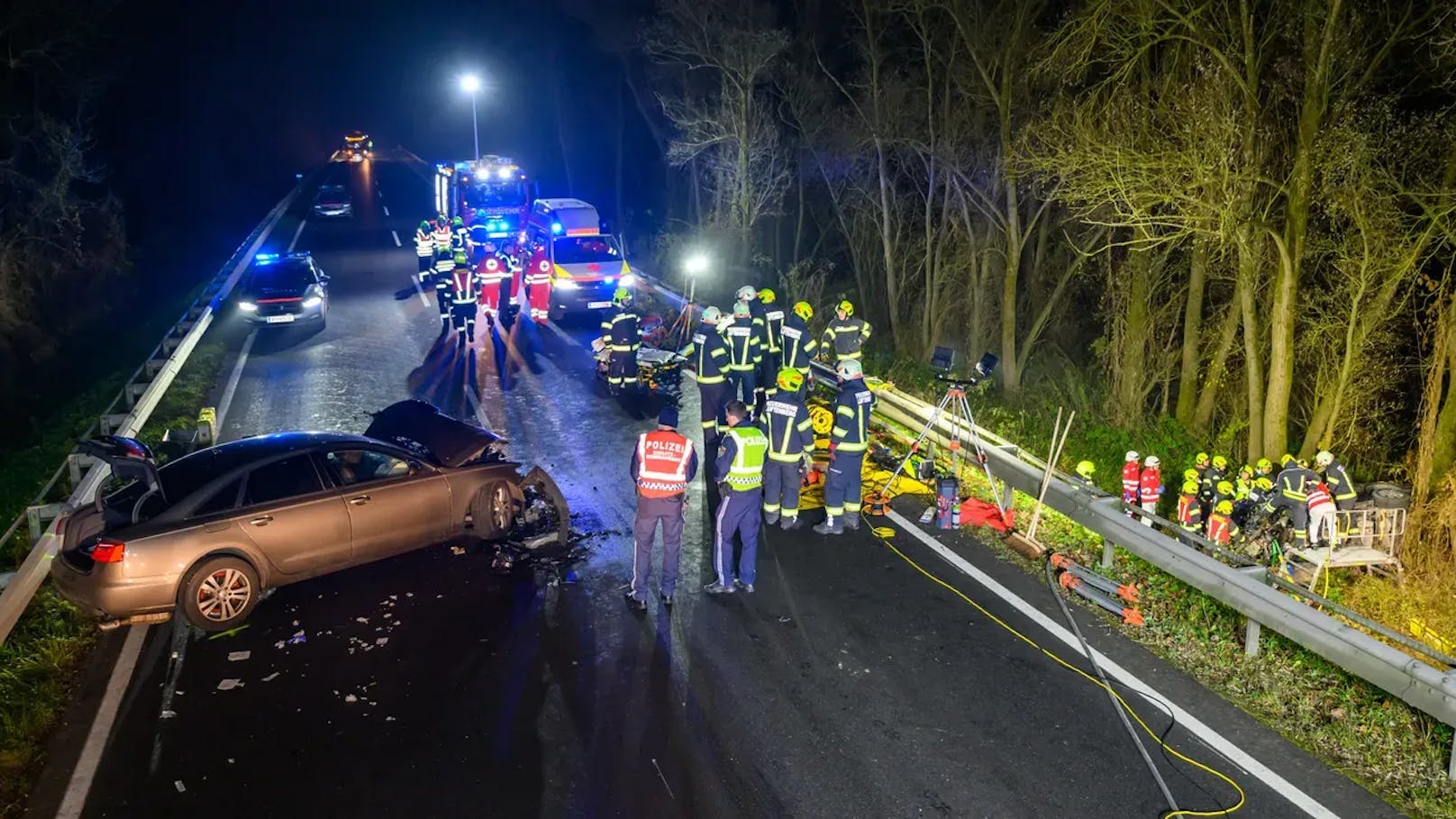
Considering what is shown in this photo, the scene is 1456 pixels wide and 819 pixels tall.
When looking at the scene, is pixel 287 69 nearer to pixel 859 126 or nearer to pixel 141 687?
pixel 859 126

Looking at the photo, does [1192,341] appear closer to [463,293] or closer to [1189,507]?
[1189,507]

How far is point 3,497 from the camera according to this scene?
37.2 feet

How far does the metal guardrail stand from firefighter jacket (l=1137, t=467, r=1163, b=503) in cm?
976

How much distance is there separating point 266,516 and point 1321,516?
912cm

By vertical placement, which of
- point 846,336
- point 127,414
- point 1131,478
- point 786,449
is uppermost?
point 846,336

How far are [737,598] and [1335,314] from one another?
7.14 metres

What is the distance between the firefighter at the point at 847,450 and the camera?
31.4 feet

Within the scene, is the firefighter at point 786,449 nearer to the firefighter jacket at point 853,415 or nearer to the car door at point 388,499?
the firefighter jacket at point 853,415

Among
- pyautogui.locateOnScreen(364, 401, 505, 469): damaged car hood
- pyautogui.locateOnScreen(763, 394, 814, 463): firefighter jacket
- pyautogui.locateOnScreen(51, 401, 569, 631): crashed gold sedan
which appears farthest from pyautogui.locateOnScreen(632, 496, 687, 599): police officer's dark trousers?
pyautogui.locateOnScreen(364, 401, 505, 469): damaged car hood

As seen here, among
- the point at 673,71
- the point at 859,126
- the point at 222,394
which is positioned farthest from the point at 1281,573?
the point at 673,71

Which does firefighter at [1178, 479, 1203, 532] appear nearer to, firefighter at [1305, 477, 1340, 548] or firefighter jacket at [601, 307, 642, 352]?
firefighter at [1305, 477, 1340, 548]

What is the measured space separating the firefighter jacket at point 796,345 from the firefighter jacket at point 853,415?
2.89m

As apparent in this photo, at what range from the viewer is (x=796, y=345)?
12609 millimetres

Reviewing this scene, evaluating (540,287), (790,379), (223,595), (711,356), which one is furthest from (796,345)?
(540,287)
